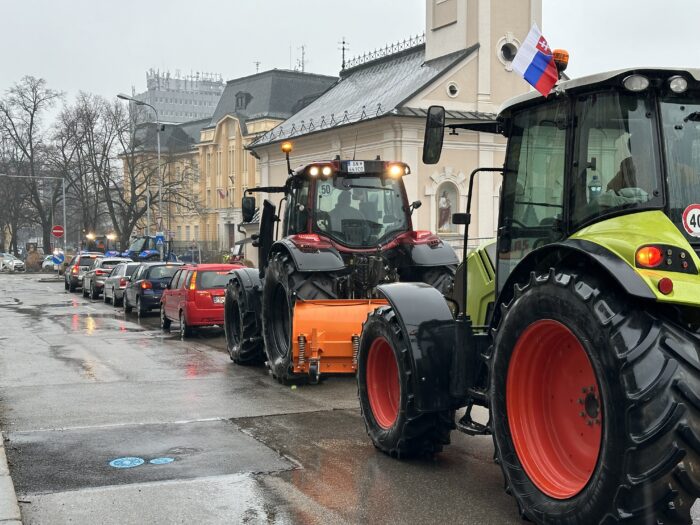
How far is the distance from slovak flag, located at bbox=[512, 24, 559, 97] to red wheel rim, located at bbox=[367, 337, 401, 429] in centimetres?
271

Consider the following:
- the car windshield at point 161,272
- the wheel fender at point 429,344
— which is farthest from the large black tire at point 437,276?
the car windshield at point 161,272

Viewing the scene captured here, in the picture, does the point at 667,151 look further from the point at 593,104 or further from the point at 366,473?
the point at 366,473

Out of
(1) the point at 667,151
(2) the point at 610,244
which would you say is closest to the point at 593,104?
(1) the point at 667,151

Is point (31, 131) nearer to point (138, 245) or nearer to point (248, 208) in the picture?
point (138, 245)

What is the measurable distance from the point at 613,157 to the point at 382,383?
324cm

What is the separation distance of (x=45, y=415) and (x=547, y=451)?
6.24 metres

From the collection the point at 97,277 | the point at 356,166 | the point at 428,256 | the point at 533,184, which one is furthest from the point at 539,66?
the point at 97,277

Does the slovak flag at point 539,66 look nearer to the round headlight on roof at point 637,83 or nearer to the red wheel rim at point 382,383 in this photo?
the round headlight on roof at point 637,83

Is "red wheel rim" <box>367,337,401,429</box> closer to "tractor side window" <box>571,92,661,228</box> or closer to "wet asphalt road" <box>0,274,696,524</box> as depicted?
"wet asphalt road" <box>0,274,696,524</box>

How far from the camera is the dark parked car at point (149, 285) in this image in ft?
81.4

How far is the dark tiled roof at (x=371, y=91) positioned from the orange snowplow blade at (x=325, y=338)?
2914cm

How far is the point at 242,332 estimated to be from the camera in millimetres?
13781

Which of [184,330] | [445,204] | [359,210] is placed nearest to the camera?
[359,210]

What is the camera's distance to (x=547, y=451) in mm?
5531
